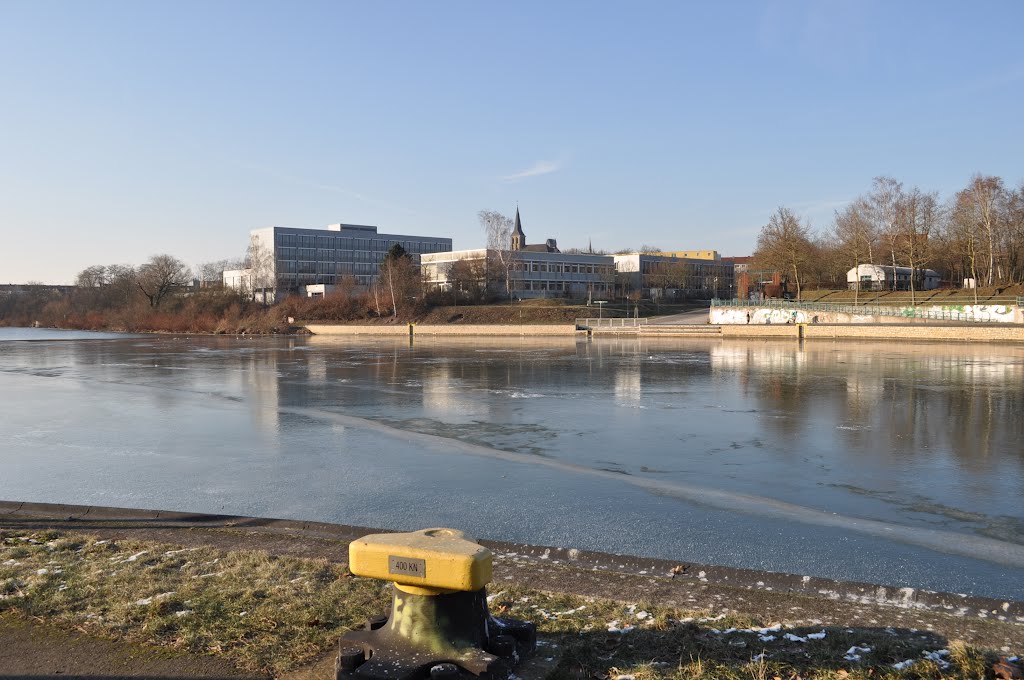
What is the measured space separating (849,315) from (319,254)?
96.2m

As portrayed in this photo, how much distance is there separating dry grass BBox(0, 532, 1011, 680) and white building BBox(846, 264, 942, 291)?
74.3 metres

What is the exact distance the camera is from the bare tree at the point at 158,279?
111m

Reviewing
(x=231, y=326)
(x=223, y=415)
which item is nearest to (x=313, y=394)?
(x=223, y=415)

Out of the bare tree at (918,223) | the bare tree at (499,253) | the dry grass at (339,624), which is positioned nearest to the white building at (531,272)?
the bare tree at (499,253)

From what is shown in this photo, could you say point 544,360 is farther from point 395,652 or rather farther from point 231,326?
point 231,326

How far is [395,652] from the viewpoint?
13.7 feet

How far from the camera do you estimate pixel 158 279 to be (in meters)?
112

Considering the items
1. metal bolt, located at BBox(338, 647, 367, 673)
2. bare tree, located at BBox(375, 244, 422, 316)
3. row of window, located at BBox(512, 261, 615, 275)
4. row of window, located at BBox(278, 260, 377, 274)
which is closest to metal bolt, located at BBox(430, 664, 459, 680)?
metal bolt, located at BBox(338, 647, 367, 673)

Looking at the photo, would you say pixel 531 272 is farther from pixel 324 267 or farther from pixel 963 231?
pixel 963 231

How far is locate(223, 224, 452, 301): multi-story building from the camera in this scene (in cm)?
12288

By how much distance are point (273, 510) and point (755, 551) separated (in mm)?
5500

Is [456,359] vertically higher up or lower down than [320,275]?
lower down

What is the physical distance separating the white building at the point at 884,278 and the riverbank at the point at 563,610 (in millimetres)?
73412

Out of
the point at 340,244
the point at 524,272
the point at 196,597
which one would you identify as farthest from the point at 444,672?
the point at 340,244
